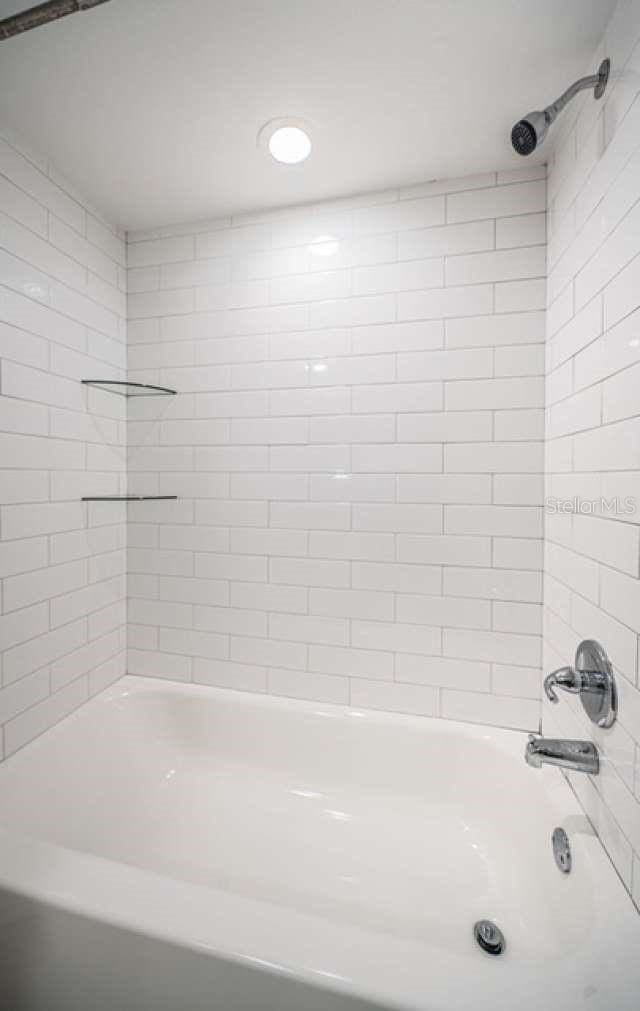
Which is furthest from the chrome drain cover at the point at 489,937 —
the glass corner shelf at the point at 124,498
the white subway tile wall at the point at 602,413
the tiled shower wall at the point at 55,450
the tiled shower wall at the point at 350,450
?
the glass corner shelf at the point at 124,498

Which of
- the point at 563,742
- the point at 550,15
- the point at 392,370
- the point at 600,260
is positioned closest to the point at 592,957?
A: the point at 563,742

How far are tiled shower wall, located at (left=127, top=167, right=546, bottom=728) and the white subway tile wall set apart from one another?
15 cm

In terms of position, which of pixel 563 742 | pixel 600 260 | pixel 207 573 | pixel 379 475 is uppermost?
pixel 600 260

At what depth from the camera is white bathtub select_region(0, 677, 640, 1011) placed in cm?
77

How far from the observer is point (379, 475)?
1.59 metres

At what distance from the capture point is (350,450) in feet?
5.30

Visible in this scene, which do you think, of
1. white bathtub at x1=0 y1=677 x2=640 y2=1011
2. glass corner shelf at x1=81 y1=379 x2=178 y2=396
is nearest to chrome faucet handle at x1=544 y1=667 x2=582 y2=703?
white bathtub at x1=0 y1=677 x2=640 y2=1011

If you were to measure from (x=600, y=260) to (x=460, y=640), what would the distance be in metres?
1.18

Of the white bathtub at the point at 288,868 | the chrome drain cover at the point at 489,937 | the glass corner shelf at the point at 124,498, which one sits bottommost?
the chrome drain cover at the point at 489,937

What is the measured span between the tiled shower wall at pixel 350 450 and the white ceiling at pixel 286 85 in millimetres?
186

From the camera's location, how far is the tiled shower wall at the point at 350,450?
148cm

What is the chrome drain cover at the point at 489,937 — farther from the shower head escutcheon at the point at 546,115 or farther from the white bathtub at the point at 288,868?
the shower head escutcheon at the point at 546,115

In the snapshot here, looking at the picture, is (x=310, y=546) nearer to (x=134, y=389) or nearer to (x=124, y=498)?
(x=124, y=498)

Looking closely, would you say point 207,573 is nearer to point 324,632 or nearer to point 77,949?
point 324,632
